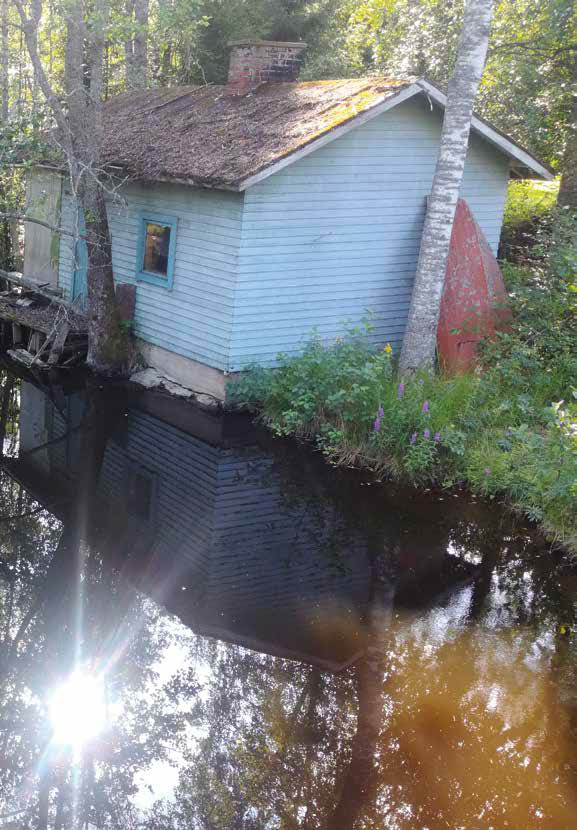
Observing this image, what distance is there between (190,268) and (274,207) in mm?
1675

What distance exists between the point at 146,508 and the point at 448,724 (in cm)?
453

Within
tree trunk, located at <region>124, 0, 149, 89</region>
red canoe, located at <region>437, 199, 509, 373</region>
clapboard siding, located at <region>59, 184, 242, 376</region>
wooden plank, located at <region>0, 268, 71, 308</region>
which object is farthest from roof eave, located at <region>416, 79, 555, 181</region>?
tree trunk, located at <region>124, 0, 149, 89</region>

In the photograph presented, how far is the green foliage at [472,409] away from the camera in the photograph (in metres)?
9.20

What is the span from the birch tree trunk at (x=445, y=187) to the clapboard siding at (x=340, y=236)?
0.88 metres

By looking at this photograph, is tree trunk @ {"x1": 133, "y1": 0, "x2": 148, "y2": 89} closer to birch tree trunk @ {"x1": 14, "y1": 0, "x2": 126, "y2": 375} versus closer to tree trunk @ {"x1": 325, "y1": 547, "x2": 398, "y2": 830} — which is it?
birch tree trunk @ {"x1": 14, "y1": 0, "x2": 126, "y2": 375}

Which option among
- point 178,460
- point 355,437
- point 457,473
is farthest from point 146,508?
point 457,473

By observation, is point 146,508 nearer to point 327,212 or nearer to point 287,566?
point 287,566

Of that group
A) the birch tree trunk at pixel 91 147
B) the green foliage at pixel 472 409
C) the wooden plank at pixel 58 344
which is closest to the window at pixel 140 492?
the green foliage at pixel 472 409

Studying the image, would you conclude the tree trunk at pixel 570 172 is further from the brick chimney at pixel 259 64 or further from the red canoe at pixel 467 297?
the brick chimney at pixel 259 64

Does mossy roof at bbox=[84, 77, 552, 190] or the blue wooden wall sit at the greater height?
mossy roof at bbox=[84, 77, 552, 190]

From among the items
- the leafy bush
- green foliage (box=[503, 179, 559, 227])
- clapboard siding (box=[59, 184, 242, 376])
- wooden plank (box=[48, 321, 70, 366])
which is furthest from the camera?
green foliage (box=[503, 179, 559, 227])

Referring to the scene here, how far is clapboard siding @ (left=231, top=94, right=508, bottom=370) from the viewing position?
37.9ft

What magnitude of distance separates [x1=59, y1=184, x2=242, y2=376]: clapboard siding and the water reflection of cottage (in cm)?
120

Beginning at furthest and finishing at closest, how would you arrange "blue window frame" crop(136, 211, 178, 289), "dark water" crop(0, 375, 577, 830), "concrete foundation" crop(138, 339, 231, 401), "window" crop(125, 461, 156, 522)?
"blue window frame" crop(136, 211, 178, 289) → "concrete foundation" crop(138, 339, 231, 401) → "window" crop(125, 461, 156, 522) → "dark water" crop(0, 375, 577, 830)
